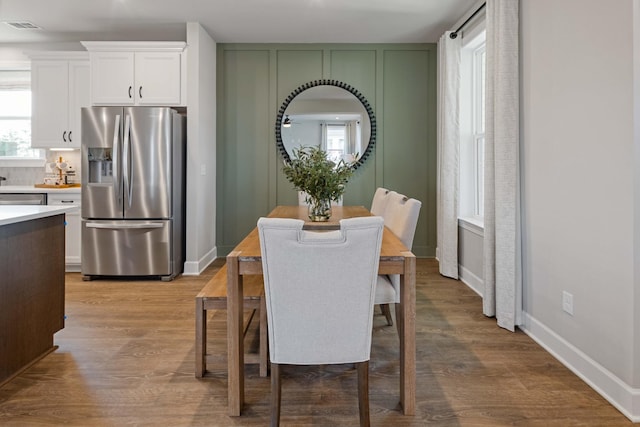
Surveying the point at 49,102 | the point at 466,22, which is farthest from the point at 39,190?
the point at 466,22

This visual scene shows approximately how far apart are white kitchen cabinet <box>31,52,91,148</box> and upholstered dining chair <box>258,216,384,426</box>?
429 centimetres

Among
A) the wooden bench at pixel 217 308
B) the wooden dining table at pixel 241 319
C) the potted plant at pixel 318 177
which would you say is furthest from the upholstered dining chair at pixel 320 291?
the potted plant at pixel 318 177

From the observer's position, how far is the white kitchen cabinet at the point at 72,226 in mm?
4544

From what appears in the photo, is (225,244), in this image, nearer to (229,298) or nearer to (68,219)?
(68,219)

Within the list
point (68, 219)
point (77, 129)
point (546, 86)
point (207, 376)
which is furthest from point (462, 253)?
point (77, 129)

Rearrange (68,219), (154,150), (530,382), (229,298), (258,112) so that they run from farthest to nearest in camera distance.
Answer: (258,112) < (68,219) < (154,150) < (530,382) < (229,298)

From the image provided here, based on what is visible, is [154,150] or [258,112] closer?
[154,150]

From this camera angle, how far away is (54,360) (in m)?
2.51

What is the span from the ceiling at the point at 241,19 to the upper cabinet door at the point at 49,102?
430mm

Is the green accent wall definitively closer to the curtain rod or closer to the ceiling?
the ceiling

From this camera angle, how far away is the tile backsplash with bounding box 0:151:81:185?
204 inches

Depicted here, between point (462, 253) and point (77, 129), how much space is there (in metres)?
4.41

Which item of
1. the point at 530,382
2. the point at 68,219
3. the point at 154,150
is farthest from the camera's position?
the point at 68,219

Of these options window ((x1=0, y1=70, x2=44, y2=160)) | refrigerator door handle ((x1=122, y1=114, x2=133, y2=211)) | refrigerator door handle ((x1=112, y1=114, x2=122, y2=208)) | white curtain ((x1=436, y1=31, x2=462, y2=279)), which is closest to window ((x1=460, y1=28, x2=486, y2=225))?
white curtain ((x1=436, y1=31, x2=462, y2=279))
